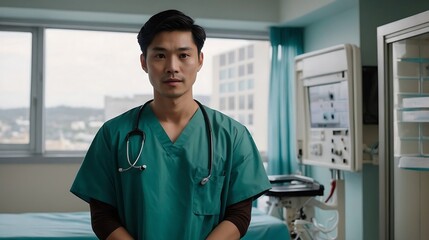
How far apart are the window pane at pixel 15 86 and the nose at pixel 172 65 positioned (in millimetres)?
3372

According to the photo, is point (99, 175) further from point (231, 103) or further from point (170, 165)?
point (231, 103)

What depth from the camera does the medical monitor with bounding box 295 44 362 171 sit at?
10.8ft

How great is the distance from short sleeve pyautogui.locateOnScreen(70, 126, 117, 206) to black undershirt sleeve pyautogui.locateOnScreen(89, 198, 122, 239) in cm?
2

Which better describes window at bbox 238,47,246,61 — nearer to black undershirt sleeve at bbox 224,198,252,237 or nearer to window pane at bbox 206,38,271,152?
window pane at bbox 206,38,271,152

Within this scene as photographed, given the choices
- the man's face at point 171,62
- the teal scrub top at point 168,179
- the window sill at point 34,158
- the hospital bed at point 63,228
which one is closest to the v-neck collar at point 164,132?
the teal scrub top at point 168,179

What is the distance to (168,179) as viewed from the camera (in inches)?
51.9

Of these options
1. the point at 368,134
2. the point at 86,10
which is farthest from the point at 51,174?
the point at 368,134

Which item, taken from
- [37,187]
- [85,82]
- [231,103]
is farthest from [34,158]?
[231,103]

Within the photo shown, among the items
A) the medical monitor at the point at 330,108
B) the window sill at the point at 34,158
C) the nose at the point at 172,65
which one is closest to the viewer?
the nose at the point at 172,65

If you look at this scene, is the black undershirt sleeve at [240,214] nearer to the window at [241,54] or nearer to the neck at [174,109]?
the neck at [174,109]

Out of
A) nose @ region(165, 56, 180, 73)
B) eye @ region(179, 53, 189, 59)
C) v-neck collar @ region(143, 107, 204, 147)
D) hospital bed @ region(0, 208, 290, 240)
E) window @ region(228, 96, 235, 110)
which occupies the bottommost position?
hospital bed @ region(0, 208, 290, 240)

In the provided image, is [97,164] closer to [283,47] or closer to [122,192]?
[122,192]

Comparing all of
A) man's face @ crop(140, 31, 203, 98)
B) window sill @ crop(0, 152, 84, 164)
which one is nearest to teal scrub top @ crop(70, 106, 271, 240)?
man's face @ crop(140, 31, 203, 98)

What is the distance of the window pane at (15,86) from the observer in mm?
4305
